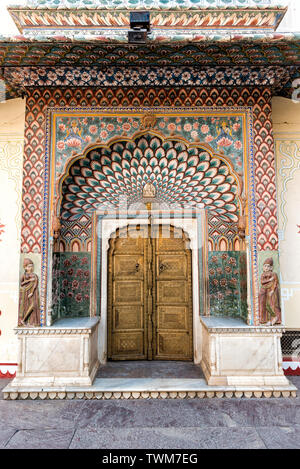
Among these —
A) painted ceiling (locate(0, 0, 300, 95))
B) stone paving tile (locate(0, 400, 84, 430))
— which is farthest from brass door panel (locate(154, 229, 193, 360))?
painted ceiling (locate(0, 0, 300, 95))

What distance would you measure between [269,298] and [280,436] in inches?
54.3

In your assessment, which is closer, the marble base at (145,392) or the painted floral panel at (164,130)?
the marble base at (145,392)

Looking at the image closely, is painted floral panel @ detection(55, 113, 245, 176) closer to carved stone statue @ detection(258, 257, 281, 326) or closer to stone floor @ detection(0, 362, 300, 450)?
carved stone statue @ detection(258, 257, 281, 326)

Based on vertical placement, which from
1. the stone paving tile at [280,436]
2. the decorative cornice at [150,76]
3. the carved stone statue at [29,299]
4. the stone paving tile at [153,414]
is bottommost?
the stone paving tile at [153,414]

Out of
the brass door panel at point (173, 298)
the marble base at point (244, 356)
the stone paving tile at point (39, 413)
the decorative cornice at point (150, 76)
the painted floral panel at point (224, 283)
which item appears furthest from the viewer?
the brass door panel at point (173, 298)

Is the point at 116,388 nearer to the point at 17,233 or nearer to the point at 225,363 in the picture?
the point at 225,363

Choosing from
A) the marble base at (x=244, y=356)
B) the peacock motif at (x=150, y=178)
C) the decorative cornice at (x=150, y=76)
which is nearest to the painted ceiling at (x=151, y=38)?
the decorative cornice at (x=150, y=76)

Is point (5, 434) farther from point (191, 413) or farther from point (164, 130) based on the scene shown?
point (164, 130)

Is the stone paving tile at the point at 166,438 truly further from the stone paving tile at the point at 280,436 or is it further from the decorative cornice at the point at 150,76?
the decorative cornice at the point at 150,76

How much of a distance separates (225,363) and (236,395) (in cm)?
33

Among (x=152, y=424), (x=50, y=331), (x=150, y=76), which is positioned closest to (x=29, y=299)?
(x=50, y=331)

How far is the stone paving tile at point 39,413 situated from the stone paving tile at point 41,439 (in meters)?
0.09

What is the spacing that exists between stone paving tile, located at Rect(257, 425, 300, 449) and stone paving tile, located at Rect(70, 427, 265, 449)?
0.20 feet

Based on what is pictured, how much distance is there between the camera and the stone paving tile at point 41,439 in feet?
8.18
